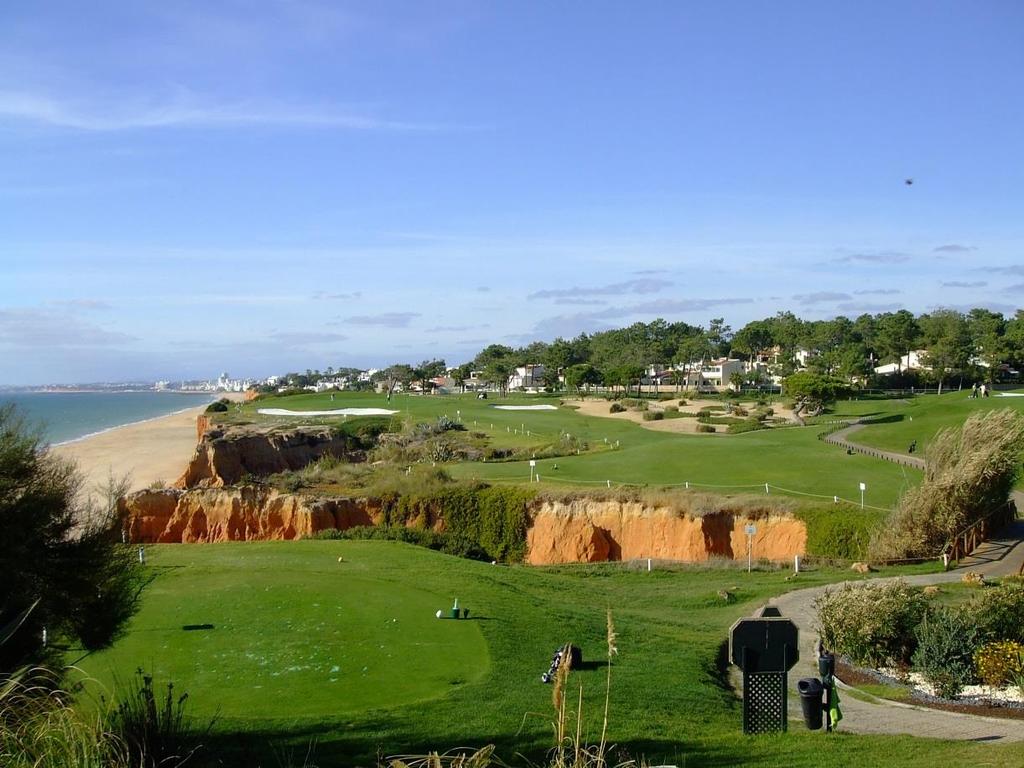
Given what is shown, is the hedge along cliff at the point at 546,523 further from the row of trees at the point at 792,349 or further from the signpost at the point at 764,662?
the row of trees at the point at 792,349

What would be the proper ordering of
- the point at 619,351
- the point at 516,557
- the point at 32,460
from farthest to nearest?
the point at 619,351 → the point at 516,557 → the point at 32,460

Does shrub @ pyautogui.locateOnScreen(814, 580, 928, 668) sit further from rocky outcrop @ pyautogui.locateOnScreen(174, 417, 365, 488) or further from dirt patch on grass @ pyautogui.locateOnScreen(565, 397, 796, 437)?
dirt patch on grass @ pyautogui.locateOnScreen(565, 397, 796, 437)

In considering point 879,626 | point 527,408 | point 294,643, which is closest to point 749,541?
point 879,626

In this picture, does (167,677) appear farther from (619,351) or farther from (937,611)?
(619,351)

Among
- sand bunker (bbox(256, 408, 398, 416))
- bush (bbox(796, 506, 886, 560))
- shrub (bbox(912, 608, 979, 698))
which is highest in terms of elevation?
sand bunker (bbox(256, 408, 398, 416))

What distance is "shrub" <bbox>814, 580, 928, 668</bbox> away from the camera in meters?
16.9

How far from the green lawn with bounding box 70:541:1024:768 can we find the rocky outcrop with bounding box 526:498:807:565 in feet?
29.3

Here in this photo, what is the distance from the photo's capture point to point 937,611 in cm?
1639

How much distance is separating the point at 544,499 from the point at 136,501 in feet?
60.7

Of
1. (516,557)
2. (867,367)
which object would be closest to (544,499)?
(516,557)

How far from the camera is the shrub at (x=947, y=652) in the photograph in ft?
48.8

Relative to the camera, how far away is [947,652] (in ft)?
50.3

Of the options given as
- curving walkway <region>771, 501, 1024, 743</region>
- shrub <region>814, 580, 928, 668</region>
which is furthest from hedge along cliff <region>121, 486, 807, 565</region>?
shrub <region>814, 580, 928, 668</region>

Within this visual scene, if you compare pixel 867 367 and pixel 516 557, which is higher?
pixel 867 367
